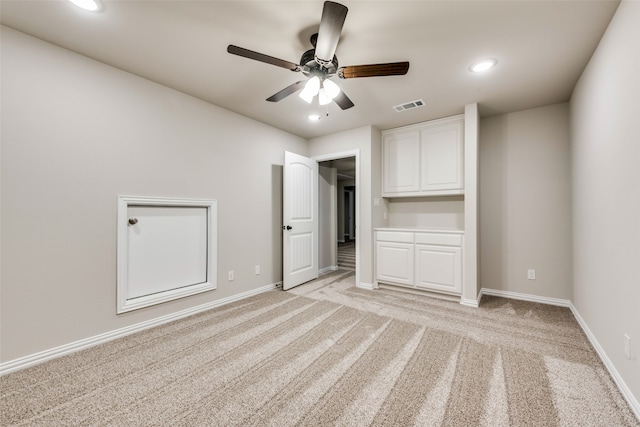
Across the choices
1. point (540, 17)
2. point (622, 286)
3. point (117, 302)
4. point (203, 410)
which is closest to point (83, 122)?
point (117, 302)

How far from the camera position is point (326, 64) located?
6.01 ft

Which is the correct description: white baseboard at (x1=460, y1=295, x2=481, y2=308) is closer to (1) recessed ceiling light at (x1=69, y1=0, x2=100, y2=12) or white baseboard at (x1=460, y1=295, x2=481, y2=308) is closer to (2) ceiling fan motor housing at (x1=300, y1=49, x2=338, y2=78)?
(2) ceiling fan motor housing at (x1=300, y1=49, x2=338, y2=78)

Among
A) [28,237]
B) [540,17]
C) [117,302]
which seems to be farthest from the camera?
[117,302]

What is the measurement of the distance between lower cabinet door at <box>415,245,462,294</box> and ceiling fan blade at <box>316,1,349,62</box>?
254 cm

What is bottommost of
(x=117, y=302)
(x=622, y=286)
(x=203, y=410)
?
(x=203, y=410)

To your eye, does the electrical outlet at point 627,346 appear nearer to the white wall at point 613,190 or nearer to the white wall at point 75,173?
the white wall at point 613,190

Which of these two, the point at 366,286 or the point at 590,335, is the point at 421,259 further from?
the point at 590,335

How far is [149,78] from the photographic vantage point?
7.79ft

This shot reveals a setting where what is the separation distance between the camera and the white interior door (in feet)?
11.6

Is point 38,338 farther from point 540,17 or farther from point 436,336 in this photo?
point 540,17

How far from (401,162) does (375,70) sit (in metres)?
2.10

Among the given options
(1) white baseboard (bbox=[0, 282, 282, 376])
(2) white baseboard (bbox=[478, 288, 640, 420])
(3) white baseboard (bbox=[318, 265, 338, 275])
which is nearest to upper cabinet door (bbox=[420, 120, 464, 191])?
(2) white baseboard (bbox=[478, 288, 640, 420])

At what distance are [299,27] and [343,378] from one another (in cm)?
236

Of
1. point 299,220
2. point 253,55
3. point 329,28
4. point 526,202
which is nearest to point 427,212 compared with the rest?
point 526,202
